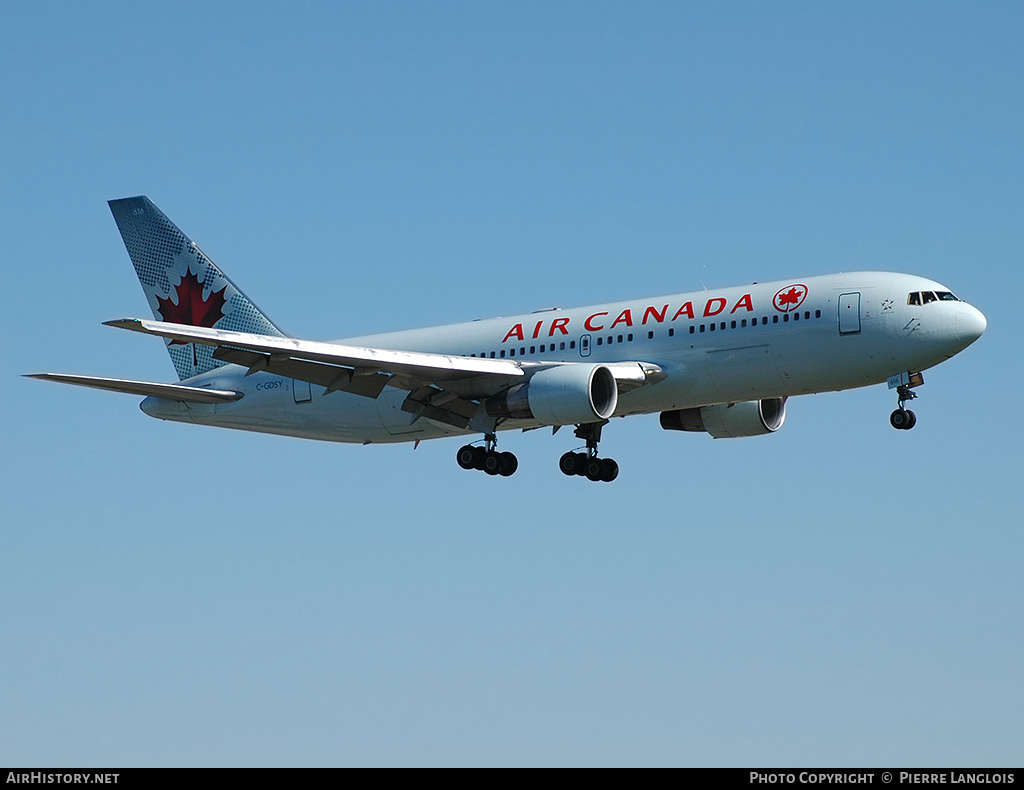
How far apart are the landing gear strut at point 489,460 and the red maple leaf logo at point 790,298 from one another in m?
Result: 9.79

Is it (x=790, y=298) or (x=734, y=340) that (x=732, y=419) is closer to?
(x=734, y=340)

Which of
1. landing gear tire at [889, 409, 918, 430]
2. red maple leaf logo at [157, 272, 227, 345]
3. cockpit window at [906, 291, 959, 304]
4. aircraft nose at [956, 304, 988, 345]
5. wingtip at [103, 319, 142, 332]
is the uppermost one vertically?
red maple leaf logo at [157, 272, 227, 345]

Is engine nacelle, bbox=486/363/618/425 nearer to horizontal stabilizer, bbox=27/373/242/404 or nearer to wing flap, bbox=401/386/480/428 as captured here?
wing flap, bbox=401/386/480/428

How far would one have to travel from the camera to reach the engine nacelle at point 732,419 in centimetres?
4625

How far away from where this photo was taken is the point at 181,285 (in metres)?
51.2

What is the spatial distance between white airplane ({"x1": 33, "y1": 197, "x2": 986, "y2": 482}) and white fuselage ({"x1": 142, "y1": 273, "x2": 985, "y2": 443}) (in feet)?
0.14

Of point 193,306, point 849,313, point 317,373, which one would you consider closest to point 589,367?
point 849,313

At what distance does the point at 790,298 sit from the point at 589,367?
5882mm

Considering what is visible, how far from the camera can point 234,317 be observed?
50188 mm

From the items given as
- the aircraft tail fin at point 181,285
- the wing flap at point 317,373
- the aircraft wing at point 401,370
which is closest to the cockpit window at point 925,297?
the aircraft wing at point 401,370

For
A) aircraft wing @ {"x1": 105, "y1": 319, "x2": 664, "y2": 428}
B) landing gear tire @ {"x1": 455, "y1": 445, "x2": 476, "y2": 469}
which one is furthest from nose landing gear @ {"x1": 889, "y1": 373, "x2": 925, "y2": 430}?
landing gear tire @ {"x1": 455, "y1": 445, "x2": 476, "y2": 469}

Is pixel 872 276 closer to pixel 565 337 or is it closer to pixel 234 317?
pixel 565 337

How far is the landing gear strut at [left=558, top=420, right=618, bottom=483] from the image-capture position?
4556 centimetres
